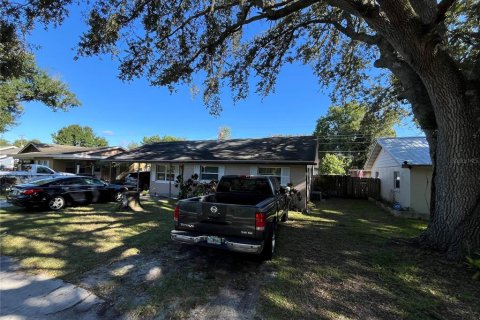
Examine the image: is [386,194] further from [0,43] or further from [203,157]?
[0,43]

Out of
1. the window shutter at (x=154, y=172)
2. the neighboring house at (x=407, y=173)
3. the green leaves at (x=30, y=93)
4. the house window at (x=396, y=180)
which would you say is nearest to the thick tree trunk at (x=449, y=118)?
the neighboring house at (x=407, y=173)

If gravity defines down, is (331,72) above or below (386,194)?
above

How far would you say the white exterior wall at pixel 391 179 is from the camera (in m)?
14.6

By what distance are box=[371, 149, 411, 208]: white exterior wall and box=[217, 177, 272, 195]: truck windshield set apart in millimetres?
9731

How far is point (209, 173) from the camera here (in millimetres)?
17453

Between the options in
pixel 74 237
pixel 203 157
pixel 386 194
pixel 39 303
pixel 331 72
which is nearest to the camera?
pixel 39 303

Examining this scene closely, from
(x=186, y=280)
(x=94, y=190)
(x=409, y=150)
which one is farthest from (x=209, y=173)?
(x=186, y=280)

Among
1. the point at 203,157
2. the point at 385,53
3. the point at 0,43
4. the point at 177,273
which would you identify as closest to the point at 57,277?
the point at 177,273

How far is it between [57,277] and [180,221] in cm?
228

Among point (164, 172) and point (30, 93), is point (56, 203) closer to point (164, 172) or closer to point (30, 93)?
point (164, 172)

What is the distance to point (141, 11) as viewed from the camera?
27.1 feet

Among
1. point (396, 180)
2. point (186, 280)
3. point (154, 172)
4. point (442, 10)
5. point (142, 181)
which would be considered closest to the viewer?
point (186, 280)

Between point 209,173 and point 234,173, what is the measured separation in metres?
1.81

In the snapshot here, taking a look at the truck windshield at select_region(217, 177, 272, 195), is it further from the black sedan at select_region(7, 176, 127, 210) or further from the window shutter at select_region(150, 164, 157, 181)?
the window shutter at select_region(150, 164, 157, 181)
